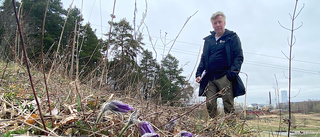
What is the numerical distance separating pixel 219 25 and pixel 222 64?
589 millimetres

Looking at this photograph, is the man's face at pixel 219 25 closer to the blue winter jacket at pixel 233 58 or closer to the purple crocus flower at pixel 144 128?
the blue winter jacket at pixel 233 58

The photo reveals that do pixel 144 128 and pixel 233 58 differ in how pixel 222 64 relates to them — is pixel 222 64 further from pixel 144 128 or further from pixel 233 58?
pixel 144 128

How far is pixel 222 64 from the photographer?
3.05 meters

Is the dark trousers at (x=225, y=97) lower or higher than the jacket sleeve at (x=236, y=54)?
lower

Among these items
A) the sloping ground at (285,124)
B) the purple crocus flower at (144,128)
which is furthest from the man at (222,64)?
the purple crocus flower at (144,128)

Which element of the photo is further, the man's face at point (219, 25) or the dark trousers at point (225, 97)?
the man's face at point (219, 25)

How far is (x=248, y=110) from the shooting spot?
86.6 inches

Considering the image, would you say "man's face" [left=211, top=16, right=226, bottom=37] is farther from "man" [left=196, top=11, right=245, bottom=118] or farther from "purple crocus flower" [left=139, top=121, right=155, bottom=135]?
"purple crocus flower" [left=139, top=121, right=155, bottom=135]

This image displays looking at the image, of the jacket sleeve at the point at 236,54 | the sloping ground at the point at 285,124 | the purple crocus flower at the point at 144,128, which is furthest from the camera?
the jacket sleeve at the point at 236,54

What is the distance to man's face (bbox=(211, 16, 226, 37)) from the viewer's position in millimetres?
3099

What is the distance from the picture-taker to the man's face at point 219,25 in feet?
10.2

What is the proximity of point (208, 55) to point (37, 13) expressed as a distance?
53.1 ft

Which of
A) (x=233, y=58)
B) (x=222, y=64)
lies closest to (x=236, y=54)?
(x=233, y=58)

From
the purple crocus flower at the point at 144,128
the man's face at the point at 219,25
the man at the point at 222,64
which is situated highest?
the man's face at the point at 219,25
